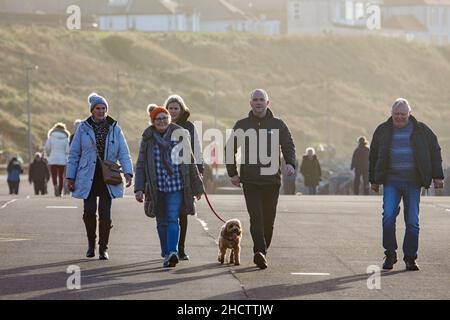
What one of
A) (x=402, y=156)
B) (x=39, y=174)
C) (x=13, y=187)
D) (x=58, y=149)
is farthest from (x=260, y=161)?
(x=13, y=187)

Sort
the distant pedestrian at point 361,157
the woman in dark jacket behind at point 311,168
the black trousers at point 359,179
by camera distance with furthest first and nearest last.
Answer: the woman in dark jacket behind at point 311,168 < the black trousers at point 359,179 < the distant pedestrian at point 361,157

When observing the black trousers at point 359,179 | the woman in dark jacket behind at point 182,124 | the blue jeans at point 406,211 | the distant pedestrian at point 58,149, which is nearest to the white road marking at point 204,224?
the woman in dark jacket behind at point 182,124

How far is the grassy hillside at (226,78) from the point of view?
371ft

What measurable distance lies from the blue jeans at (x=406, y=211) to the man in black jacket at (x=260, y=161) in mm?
1084

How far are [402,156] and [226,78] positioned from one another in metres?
124

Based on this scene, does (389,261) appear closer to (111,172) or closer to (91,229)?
(111,172)

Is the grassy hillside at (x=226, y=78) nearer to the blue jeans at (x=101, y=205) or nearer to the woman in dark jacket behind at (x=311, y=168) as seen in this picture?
the woman in dark jacket behind at (x=311, y=168)

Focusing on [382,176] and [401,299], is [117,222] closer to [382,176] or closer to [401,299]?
[382,176]

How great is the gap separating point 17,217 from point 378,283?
1075 cm

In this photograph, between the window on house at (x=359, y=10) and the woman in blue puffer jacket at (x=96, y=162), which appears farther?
the window on house at (x=359, y=10)

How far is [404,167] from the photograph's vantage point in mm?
15859

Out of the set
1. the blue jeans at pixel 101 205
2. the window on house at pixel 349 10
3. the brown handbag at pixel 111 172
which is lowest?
the blue jeans at pixel 101 205

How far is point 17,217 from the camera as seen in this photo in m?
23.8

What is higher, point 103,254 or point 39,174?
point 39,174
